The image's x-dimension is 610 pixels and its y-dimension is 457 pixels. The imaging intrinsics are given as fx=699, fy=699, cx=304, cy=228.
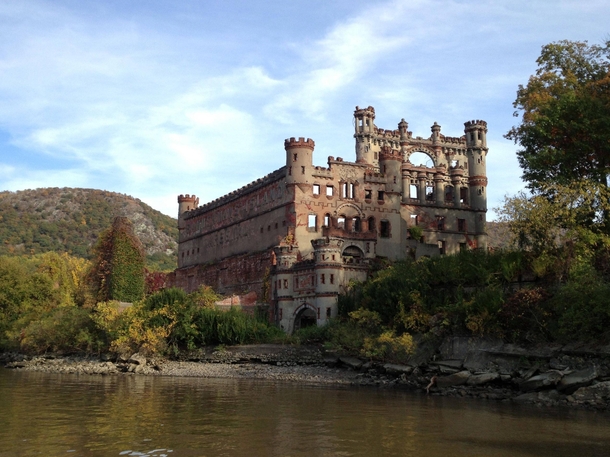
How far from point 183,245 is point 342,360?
4086 centimetres

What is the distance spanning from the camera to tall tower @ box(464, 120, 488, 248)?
69562 millimetres

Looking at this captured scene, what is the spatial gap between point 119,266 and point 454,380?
112 ft

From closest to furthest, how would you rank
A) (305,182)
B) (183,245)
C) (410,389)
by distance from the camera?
(410,389)
(305,182)
(183,245)

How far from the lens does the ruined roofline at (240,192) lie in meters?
62.2

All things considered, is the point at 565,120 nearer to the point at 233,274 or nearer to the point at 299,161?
the point at 299,161

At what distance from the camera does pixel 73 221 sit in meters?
136

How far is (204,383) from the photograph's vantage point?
37.7 m

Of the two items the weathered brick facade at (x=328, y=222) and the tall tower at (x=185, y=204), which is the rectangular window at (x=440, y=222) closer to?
the weathered brick facade at (x=328, y=222)

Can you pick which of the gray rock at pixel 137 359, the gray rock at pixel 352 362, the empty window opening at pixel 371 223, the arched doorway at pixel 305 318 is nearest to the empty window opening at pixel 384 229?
the empty window opening at pixel 371 223

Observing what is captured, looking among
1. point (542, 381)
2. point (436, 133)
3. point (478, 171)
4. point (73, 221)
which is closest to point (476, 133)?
point (478, 171)

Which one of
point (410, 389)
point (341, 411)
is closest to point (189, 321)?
point (410, 389)

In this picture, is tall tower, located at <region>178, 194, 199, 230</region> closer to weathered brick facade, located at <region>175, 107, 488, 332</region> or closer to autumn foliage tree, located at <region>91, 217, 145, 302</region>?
weathered brick facade, located at <region>175, 107, 488, 332</region>

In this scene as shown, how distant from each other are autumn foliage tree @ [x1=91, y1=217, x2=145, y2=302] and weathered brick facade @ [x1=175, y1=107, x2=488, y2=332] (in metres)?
9.60

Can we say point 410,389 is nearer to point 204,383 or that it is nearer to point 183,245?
point 204,383
